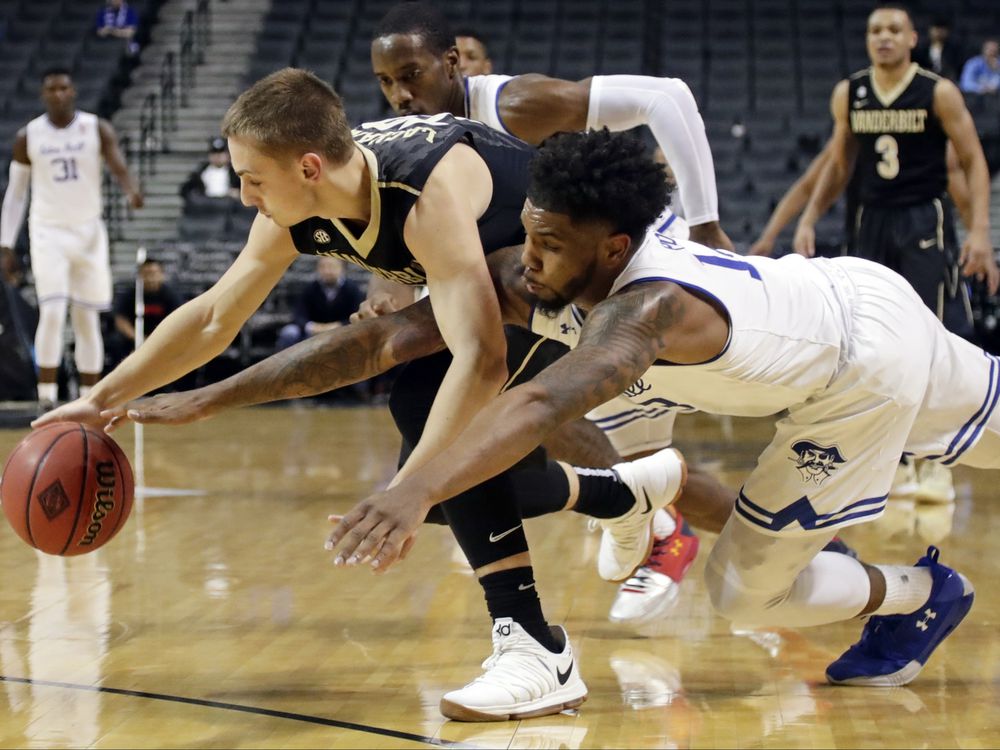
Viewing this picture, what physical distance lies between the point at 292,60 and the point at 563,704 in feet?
43.5

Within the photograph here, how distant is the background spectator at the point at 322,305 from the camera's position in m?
10.5

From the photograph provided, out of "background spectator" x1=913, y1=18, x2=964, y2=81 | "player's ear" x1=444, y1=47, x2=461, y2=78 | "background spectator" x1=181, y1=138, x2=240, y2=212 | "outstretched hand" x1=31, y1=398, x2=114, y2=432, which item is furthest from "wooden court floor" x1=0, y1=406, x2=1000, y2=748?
"background spectator" x1=913, y1=18, x2=964, y2=81

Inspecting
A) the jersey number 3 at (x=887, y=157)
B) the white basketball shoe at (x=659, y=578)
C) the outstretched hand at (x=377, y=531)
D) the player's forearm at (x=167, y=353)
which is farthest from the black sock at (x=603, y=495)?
the jersey number 3 at (x=887, y=157)

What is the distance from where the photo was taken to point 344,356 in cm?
320

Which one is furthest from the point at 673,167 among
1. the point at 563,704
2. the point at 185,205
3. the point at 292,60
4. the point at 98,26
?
the point at 98,26

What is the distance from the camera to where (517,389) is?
235cm

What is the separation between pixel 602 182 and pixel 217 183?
36.7 ft

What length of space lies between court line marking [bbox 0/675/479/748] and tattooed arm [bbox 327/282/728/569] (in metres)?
0.66

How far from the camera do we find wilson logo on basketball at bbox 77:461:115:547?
10.1ft

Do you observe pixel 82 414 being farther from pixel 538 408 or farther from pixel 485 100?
pixel 485 100

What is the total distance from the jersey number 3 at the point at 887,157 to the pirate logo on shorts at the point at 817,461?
3258 millimetres

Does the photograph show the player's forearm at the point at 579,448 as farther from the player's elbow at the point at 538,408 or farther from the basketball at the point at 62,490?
the player's elbow at the point at 538,408

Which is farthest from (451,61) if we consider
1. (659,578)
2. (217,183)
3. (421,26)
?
(217,183)

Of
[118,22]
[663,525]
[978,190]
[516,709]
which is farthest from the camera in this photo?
[118,22]
